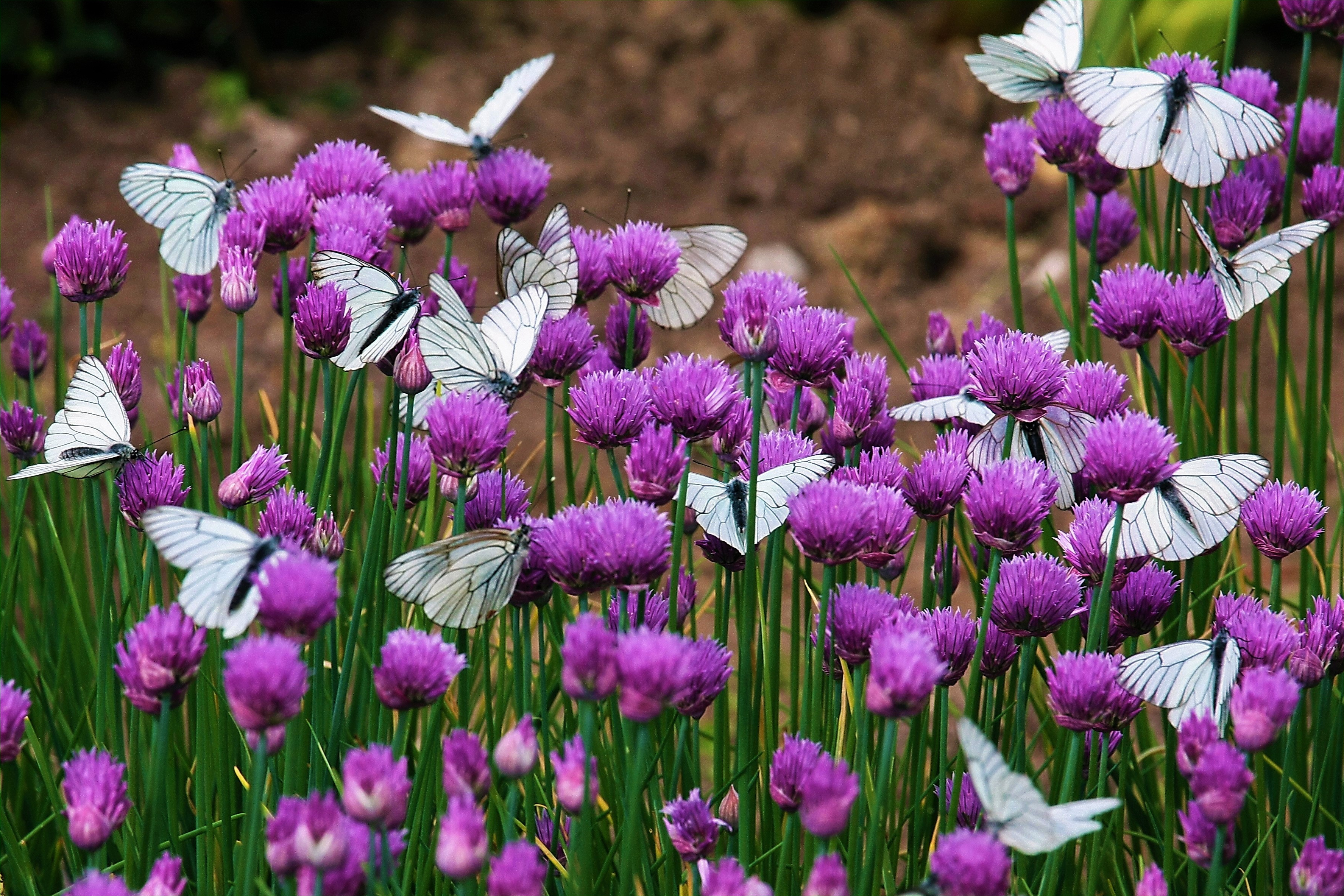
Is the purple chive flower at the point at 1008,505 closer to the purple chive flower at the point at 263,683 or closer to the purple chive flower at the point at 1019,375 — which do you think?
the purple chive flower at the point at 1019,375

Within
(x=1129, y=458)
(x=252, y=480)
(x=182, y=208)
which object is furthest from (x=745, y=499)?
(x=182, y=208)

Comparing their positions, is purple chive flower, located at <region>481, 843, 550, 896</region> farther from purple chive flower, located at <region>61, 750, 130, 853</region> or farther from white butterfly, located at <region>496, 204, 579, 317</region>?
white butterfly, located at <region>496, 204, 579, 317</region>

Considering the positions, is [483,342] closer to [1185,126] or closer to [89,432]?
[89,432]

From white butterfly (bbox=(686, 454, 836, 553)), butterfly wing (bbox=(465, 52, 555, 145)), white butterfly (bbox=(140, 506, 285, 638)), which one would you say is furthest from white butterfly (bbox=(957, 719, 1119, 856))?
butterfly wing (bbox=(465, 52, 555, 145))

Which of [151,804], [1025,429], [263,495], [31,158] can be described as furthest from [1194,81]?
[31,158]

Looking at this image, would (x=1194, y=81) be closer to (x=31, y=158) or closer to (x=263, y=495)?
(x=263, y=495)
